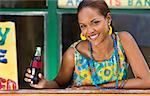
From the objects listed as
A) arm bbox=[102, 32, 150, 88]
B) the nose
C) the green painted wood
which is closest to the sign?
the green painted wood

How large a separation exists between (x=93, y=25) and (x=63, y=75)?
0.46m

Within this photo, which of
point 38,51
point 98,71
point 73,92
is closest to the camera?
point 73,92

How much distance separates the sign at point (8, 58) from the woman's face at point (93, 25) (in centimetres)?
54

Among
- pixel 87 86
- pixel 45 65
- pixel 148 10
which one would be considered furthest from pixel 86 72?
pixel 148 10

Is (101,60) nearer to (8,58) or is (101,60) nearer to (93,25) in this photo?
(93,25)

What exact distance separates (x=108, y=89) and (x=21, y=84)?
0.68 metres

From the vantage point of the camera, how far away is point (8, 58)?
3.66 m

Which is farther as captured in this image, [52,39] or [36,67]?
[52,39]

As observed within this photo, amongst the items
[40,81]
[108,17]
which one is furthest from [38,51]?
[108,17]

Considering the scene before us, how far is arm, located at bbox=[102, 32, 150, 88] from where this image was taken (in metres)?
3.65

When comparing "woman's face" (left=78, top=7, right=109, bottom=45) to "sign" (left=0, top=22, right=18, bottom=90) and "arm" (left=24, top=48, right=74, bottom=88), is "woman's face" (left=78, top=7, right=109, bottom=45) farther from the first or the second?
"sign" (left=0, top=22, right=18, bottom=90)

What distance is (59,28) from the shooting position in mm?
3908

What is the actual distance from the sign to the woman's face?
543 millimetres

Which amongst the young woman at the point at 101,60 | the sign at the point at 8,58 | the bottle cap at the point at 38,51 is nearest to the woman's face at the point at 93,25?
the young woman at the point at 101,60
